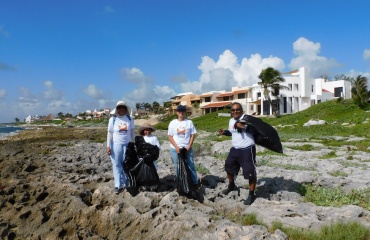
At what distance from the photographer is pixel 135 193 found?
6.75m

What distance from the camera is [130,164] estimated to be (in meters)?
6.83

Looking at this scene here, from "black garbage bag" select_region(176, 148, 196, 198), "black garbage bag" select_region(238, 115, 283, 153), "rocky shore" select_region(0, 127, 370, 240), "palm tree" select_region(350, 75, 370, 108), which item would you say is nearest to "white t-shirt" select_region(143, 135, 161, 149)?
"black garbage bag" select_region(176, 148, 196, 198)

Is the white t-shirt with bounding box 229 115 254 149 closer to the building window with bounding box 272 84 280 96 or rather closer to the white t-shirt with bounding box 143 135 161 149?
the white t-shirt with bounding box 143 135 161 149

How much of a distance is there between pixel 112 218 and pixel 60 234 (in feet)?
2.83

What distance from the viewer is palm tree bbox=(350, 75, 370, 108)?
1442 inches

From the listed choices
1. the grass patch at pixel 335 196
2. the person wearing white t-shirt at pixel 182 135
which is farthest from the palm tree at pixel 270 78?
the person wearing white t-shirt at pixel 182 135

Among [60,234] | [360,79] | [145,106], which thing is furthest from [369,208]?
[145,106]

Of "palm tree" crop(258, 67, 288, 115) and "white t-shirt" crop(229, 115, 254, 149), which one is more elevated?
"palm tree" crop(258, 67, 288, 115)

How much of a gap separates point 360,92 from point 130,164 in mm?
36587

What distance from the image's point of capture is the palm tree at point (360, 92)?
3662 centimetres

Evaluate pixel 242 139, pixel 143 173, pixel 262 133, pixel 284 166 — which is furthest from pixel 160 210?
pixel 284 166

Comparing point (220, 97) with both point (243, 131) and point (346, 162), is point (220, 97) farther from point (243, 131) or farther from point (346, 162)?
point (243, 131)

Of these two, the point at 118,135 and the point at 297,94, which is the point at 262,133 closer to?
the point at 118,135

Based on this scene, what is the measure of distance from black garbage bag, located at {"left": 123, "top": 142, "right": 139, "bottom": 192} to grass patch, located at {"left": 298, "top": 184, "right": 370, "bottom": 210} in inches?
140
